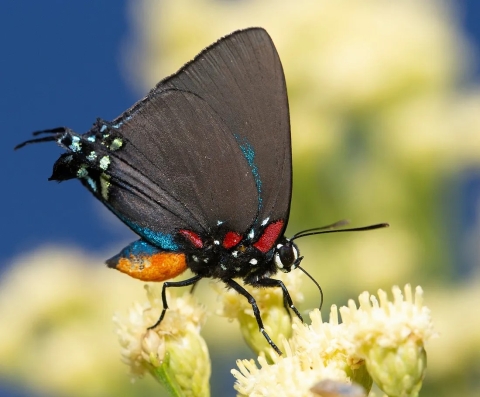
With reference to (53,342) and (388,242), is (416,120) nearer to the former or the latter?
(388,242)

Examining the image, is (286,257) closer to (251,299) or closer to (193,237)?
(251,299)

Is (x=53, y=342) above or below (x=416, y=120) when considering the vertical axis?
below

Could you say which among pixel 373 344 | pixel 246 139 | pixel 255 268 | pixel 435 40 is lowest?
pixel 373 344

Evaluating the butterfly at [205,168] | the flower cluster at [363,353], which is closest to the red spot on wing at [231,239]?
the butterfly at [205,168]

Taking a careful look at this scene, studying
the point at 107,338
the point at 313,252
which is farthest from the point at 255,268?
the point at 107,338

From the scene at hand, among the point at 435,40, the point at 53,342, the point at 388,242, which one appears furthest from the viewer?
the point at 435,40

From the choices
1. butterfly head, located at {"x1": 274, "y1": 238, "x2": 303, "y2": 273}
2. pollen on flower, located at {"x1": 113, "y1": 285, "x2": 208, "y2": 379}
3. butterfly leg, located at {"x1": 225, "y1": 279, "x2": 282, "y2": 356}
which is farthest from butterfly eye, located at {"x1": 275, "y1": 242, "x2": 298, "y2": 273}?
pollen on flower, located at {"x1": 113, "y1": 285, "x2": 208, "y2": 379}
